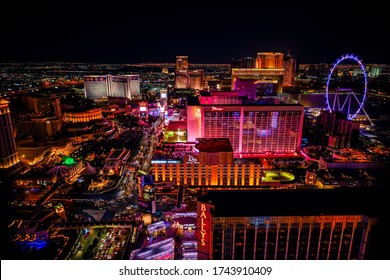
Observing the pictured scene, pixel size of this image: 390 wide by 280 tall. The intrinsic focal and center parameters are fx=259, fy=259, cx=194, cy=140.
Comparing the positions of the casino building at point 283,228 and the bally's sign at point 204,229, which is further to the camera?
the bally's sign at point 204,229

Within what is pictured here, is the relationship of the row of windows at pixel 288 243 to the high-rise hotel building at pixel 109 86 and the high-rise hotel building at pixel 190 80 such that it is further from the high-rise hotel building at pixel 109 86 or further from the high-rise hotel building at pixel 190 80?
the high-rise hotel building at pixel 190 80

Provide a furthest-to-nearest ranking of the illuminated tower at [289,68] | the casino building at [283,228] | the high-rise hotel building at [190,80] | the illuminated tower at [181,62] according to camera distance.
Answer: the illuminated tower at [181,62] < the high-rise hotel building at [190,80] < the illuminated tower at [289,68] < the casino building at [283,228]

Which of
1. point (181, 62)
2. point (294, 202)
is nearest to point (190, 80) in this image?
point (181, 62)

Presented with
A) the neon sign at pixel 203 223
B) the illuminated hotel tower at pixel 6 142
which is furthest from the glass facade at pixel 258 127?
the illuminated hotel tower at pixel 6 142

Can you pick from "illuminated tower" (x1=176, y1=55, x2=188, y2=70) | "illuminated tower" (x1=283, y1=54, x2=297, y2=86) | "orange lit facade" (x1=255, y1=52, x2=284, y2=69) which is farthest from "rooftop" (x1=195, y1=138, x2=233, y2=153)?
"illuminated tower" (x1=176, y1=55, x2=188, y2=70)

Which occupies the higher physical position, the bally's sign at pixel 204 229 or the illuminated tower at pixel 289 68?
the illuminated tower at pixel 289 68

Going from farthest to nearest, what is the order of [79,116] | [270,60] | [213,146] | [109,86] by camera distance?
[109,86] < [270,60] < [79,116] < [213,146]

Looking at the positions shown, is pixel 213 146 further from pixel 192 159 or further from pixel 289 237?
pixel 289 237

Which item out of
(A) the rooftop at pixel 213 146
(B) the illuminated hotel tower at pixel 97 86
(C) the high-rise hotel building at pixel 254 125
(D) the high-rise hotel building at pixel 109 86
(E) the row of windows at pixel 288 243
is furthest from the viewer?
(D) the high-rise hotel building at pixel 109 86
